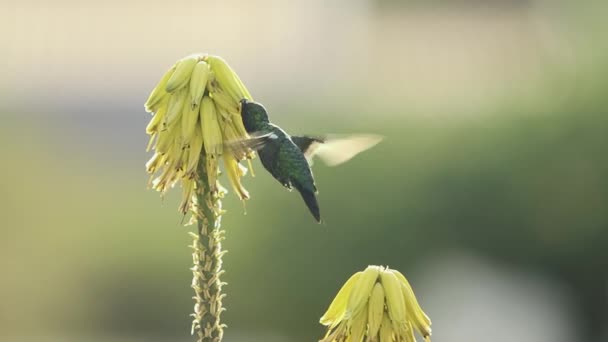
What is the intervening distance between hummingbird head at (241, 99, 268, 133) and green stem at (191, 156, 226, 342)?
268 millimetres

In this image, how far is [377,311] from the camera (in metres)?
2.63

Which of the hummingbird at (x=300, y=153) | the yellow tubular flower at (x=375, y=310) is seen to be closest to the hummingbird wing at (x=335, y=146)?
the hummingbird at (x=300, y=153)

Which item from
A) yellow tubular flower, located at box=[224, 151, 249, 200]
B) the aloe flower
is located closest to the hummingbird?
yellow tubular flower, located at box=[224, 151, 249, 200]

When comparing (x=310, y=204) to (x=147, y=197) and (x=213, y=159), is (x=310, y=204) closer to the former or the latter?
(x=213, y=159)

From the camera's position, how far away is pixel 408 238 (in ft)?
31.0

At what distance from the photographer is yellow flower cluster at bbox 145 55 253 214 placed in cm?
288

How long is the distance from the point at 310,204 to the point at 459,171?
601 centimetres

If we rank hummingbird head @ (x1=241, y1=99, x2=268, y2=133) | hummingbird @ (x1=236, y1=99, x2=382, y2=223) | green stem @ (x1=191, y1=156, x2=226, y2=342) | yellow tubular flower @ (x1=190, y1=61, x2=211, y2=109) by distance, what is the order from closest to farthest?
green stem @ (x1=191, y1=156, x2=226, y2=342), yellow tubular flower @ (x1=190, y1=61, x2=211, y2=109), hummingbird head @ (x1=241, y1=99, x2=268, y2=133), hummingbird @ (x1=236, y1=99, x2=382, y2=223)

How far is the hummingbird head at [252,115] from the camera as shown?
3.06 m

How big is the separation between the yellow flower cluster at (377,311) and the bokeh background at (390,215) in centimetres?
530

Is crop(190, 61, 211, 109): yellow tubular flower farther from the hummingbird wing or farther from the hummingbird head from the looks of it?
the hummingbird wing

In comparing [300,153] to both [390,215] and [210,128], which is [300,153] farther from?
[390,215]

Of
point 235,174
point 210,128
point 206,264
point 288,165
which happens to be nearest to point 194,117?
point 210,128

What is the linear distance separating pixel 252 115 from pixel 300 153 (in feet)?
3.27
